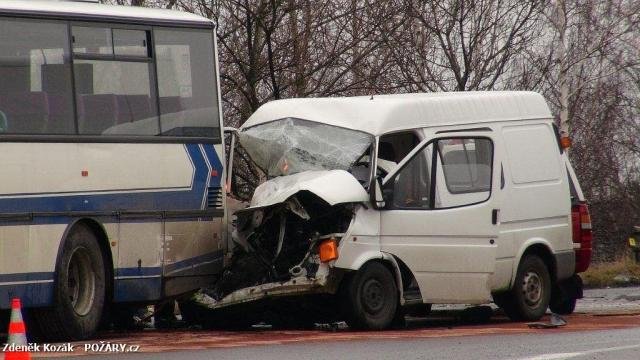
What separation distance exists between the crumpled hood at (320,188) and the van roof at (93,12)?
1.99m

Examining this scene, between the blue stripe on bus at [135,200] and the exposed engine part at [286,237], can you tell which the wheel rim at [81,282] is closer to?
the blue stripe on bus at [135,200]

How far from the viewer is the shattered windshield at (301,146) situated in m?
14.9

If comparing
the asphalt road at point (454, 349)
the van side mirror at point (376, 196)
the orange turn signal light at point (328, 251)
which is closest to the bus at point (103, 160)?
the orange turn signal light at point (328, 251)

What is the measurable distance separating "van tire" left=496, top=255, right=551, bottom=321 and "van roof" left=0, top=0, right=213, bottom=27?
448cm

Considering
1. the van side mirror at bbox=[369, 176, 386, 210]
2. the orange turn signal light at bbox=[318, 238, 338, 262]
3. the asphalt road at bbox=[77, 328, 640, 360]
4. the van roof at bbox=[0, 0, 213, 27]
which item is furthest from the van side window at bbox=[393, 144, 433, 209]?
the van roof at bbox=[0, 0, 213, 27]

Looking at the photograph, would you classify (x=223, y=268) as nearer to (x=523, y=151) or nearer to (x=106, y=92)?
(x=106, y=92)

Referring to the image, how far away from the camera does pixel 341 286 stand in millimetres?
14391

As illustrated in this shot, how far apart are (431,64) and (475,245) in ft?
45.8

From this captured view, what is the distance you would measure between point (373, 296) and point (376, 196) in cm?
101

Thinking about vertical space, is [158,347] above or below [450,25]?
below

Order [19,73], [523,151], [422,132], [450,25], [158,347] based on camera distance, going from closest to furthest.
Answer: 1. [158,347]
2. [19,73]
3. [422,132]
4. [523,151]
5. [450,25]

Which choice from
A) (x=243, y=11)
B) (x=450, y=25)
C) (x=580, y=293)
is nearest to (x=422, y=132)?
(x=580, y=293)

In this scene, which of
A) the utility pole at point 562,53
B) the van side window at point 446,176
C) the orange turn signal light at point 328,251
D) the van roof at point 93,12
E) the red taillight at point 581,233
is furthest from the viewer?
the utility pole at point 562,53

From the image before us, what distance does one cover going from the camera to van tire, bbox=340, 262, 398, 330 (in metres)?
14.3
